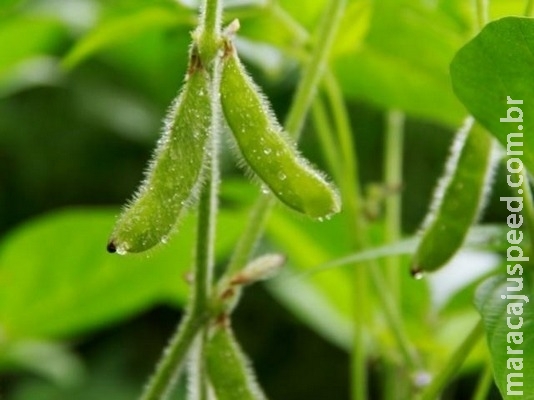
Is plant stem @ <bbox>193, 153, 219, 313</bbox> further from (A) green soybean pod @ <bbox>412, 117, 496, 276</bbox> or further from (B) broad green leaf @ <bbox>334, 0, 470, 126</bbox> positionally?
(B) broad green leaf @ <bbox>334, 0, 470, 126</bbox>

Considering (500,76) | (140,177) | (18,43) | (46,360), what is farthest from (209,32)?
(140,177)

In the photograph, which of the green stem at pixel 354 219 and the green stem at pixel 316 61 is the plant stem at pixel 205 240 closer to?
the green stem at pixel 316 61

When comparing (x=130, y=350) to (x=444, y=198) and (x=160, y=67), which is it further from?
(x=444, y=198)

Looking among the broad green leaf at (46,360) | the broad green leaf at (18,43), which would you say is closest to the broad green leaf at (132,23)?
the broad green leaf at (18,43)

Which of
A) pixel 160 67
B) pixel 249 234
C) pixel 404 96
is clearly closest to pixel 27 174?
pixel 160 67

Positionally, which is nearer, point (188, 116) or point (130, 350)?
point (188, 116)

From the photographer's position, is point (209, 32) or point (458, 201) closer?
point (209, 32)

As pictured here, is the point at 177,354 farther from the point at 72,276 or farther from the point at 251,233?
the point at 72,276
